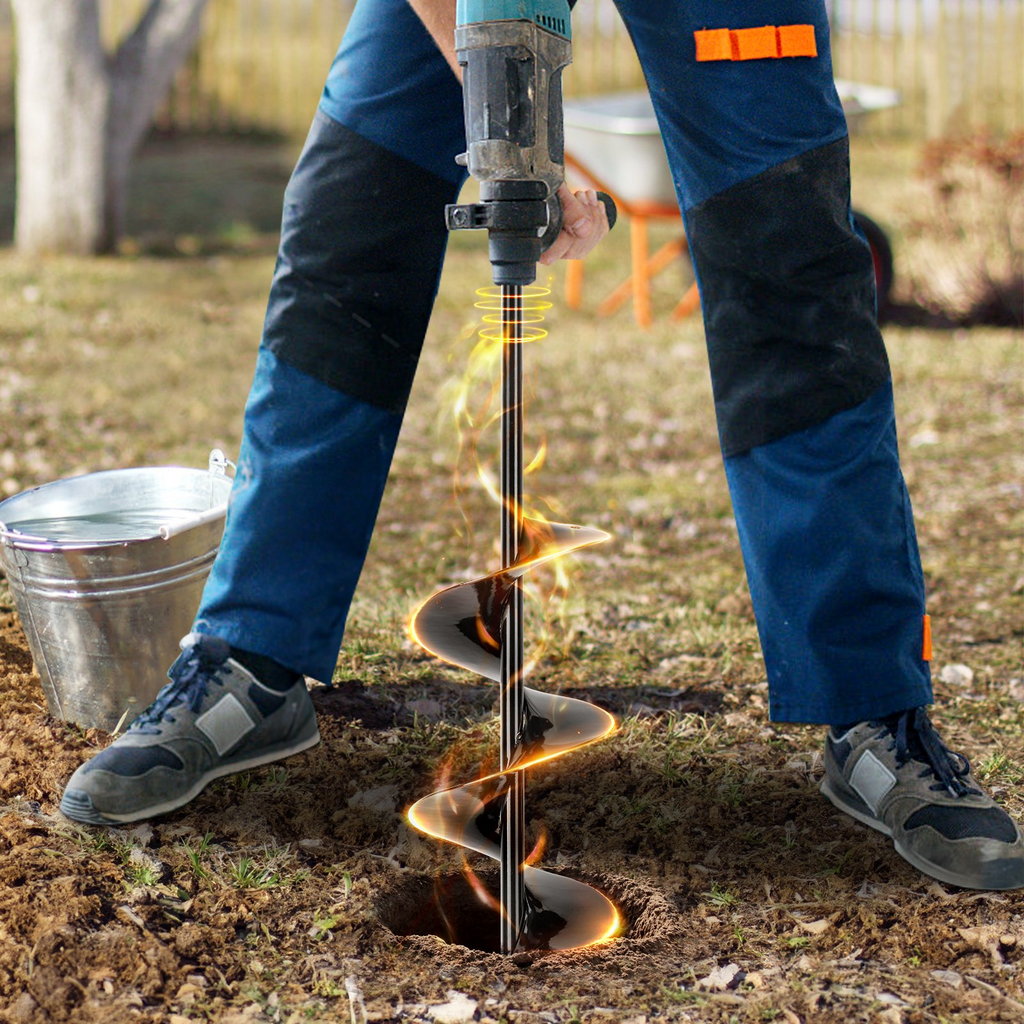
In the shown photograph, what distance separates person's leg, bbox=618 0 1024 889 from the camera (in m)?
1.92

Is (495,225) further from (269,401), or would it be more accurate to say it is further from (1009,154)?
(1009,154)

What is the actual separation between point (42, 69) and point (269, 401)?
22.6 feet

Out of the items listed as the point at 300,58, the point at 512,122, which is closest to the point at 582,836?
the point at 512,122

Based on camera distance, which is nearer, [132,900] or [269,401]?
[132,900]

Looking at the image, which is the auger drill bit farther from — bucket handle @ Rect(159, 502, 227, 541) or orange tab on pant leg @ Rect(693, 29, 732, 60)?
bucket handle @ Rect(159, 502, 227, 541)

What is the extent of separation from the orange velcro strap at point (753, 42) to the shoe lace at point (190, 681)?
1.33 meters

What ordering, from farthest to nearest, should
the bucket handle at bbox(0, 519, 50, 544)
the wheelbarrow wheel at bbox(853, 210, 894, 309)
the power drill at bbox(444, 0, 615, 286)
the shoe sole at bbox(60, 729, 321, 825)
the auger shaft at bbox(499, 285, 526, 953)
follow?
the wheelbarrow wheel at bbox(853, 210, 894, 309) < the bucket handle at bbox(0, 519, 50, 544) < the shoe sole at bbox(60, 729, 321, 825) < the auger shaft at bbox(499, 285, 526, 953) < the power drill at bbox(444, 0, 615, 286)

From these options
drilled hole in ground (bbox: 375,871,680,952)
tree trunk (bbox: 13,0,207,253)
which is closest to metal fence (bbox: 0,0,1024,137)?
tree trunk (bbox: 13,0,207,253)

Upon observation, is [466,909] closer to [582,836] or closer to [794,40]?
[582,836]

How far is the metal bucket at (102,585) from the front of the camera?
2307mm

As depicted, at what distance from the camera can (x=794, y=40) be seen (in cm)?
190

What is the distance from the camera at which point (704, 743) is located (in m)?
2.53

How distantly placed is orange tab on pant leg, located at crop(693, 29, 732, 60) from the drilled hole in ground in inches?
53.5

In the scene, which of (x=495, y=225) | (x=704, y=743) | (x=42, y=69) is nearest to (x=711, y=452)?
(x=704, y=743)
